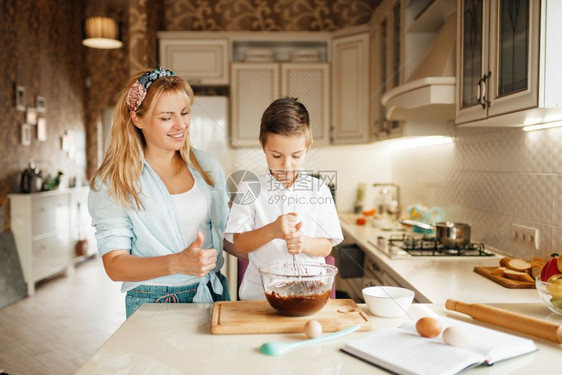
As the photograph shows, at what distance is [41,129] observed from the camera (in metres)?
5.25

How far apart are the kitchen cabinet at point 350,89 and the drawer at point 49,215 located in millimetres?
2781

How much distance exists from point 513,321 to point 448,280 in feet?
2.12

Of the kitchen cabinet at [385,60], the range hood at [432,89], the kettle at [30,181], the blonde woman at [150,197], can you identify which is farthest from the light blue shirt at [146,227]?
the kettle at [30,181]

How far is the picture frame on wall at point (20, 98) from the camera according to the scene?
15.5 ft

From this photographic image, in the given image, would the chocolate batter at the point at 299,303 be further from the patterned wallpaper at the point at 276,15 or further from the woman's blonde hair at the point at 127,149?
the patterned wallpaper at the point at 276,15

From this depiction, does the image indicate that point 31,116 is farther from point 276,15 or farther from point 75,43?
point 276,15

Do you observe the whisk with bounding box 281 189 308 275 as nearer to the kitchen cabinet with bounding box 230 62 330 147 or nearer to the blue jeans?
the blue jeans

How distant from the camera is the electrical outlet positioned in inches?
74.1

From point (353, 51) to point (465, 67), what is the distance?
7.55 feet

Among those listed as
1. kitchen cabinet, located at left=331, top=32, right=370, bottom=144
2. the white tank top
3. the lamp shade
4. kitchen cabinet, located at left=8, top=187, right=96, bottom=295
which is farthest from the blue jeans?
the lamp shade

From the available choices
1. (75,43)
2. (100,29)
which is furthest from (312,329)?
(75,43)

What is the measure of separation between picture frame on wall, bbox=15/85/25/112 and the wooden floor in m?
1.74

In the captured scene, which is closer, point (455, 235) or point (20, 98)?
point (455, 235)

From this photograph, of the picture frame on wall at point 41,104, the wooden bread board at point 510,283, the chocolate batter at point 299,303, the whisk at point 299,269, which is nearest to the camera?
the chocolate batter at point 299,303
